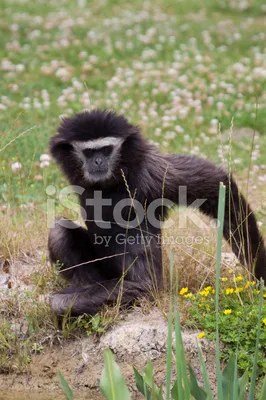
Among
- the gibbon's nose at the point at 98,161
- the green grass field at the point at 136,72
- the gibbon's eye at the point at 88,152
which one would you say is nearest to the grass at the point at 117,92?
the green grass field at the point at 136,72

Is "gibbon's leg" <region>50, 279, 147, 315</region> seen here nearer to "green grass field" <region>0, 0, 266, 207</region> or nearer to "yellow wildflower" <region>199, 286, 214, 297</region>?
"yellow wildflower" <region>199, 286, 214, 297</region>

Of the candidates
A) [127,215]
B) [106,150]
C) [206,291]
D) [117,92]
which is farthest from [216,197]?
[117,92]

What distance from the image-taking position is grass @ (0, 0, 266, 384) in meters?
6.91

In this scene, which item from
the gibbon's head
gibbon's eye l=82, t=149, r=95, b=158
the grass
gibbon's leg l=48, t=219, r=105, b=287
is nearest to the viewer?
the gibbon's head

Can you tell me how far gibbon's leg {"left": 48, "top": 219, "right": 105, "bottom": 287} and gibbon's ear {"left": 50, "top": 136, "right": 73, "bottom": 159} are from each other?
2.18 feet

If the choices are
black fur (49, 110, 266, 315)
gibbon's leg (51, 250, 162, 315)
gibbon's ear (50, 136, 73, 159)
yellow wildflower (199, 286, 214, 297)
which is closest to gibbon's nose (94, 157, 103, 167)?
black fur (49, 110, 266, 315)

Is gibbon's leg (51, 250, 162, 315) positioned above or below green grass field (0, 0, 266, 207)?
below

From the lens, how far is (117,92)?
42.8ft

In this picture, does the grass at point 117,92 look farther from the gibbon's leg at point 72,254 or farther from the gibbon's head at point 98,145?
the gibbon's head at point 98,145

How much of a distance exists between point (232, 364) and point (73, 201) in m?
4.36

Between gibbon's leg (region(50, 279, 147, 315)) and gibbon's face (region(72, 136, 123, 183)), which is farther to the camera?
gibbon's face (region(72, 136, 123, 183))

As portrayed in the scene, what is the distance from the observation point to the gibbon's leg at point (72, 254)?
262 inches

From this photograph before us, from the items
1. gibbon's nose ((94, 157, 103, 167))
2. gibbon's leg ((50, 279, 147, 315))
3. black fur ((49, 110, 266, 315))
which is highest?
gibbon's nose ((94, 157, 103, 167))

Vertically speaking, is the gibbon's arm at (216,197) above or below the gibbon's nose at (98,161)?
below
